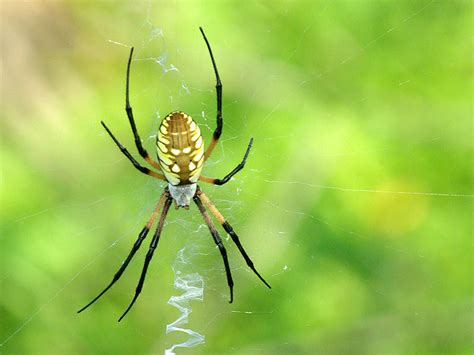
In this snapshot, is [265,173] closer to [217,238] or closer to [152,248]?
[217,238]

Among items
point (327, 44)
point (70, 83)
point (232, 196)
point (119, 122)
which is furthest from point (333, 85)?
point (70, 83)

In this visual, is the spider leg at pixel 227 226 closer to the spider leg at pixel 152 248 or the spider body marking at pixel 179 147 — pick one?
the spider leg at pixel 152 248

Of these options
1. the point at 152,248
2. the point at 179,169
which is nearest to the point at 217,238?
the point at 152,248

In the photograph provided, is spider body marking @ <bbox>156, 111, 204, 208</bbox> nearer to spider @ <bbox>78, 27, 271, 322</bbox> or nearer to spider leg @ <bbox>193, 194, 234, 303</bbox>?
spider @ <bbox>78, 27, 271, 322</bbox>

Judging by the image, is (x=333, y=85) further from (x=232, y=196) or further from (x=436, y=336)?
(x=436, y=336)

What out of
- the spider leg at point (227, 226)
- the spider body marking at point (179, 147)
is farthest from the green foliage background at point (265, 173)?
the spider body marking at point (179, 147)

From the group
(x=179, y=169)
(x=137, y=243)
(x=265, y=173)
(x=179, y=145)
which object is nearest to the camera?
(x=179, y=145)

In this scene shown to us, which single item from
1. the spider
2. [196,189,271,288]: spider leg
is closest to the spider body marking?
the spider
